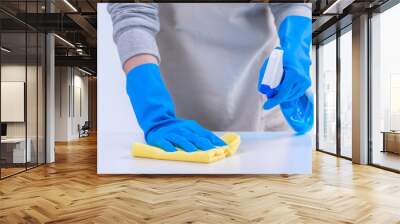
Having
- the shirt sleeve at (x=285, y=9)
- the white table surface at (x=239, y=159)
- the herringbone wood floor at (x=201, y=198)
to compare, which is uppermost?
the shirt sleeve at (x=285, y=9)

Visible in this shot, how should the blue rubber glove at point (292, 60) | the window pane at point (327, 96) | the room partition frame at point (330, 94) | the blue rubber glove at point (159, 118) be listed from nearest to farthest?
the blue rubber glove at point (159, 118) → the blue rubber glove at point (292, 60) → the room partition frame at point (330, 94) → the window pane at point (327, 96)

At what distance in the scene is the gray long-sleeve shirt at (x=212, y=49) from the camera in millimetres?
6422

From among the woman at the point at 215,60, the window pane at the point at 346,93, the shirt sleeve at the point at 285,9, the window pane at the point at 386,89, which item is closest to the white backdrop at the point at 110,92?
the woman at the point at 215,60

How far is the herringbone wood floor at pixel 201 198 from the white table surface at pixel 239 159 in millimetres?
148

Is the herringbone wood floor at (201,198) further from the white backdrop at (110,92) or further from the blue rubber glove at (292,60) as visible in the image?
the blue rubber glove at (292,60)

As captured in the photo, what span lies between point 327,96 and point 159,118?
5.84 metres

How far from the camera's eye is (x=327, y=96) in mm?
10375

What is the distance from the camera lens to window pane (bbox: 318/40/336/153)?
9.88 metres

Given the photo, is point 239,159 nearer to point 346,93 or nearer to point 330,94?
point 346,93

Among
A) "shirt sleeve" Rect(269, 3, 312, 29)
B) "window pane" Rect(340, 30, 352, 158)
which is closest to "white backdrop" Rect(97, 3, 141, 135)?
"shirt sleeve" Rect(269, 3, 312, 29)

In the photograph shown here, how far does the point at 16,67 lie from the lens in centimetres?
676

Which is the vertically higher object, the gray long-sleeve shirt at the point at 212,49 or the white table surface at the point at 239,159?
the gray long-sleeve shirt at the point at 212,49

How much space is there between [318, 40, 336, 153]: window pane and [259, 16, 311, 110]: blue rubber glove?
11.8ft

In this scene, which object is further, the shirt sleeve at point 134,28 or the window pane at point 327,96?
the window pane at point 327,96
